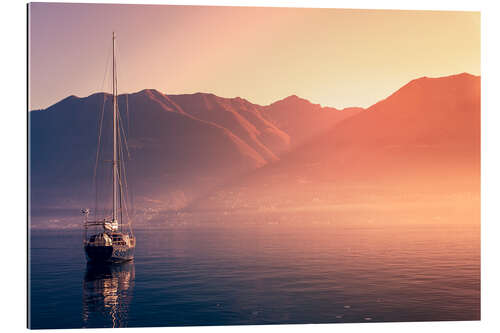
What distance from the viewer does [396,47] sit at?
57.2 feet

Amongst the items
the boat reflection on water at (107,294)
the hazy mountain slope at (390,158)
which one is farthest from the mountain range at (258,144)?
the boat reflection on water at (107,294)

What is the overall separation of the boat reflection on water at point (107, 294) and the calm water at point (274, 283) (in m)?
0.03

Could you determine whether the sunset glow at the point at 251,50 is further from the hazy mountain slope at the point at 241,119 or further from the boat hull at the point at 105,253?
the boat hull at the point at 105,253

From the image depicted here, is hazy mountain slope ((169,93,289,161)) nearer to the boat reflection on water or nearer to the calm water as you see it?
the calm water

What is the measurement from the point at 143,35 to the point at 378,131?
44.5 feet

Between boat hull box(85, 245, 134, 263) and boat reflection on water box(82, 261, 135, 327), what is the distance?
0.68 feet

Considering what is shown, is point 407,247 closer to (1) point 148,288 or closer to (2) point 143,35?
(1) point 148,288

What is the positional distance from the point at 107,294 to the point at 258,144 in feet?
60.2

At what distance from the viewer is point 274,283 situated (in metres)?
16.8

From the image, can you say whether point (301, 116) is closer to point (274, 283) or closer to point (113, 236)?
point (113, 236)

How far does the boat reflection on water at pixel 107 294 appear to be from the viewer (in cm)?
1284

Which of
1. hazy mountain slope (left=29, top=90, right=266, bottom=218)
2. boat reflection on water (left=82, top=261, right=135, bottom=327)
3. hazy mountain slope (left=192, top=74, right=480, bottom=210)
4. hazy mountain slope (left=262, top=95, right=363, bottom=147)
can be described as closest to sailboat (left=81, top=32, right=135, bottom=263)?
boat reflection on water (left=82, top=261, right=135, bottom=327)

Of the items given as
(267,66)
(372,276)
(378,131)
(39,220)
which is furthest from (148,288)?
(39,220)

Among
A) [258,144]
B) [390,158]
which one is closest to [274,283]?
[390,158]
